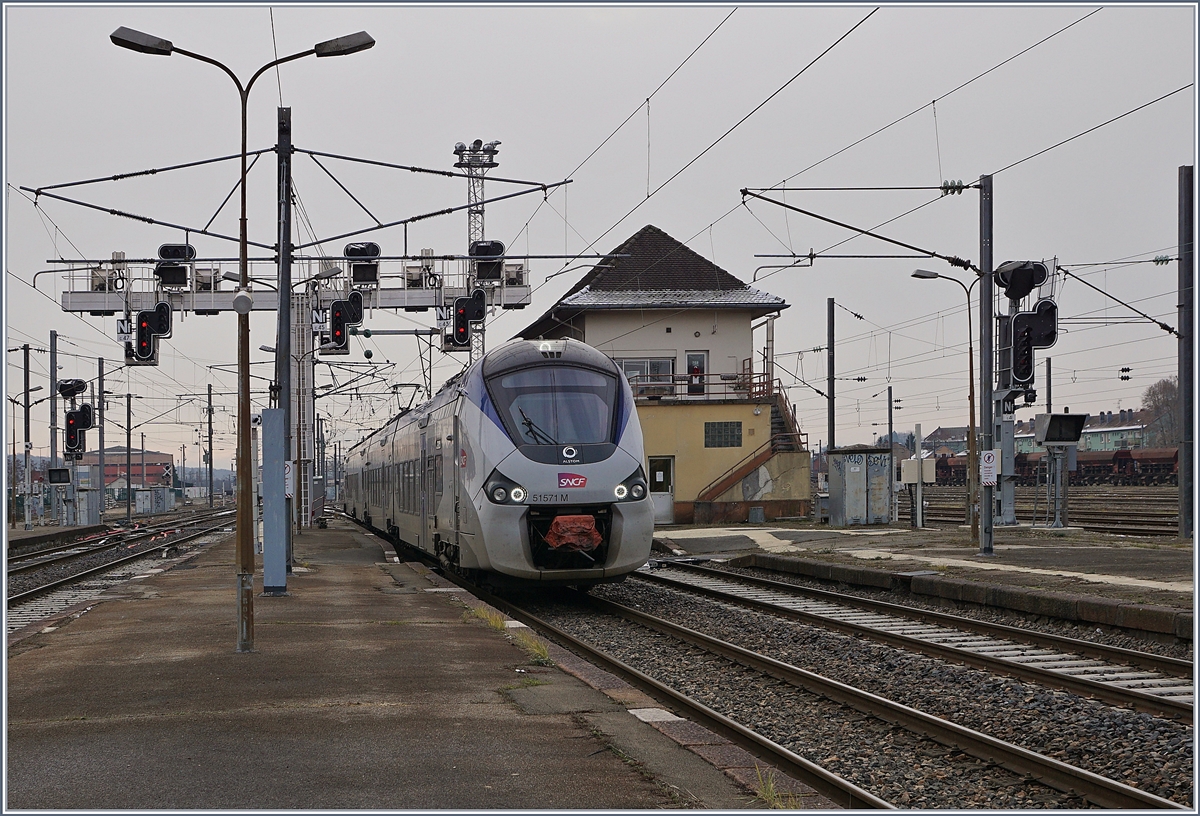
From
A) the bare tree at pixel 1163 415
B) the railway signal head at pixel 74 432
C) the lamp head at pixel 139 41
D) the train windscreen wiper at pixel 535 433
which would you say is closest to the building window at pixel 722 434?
the railway signal head at pixel 74 432

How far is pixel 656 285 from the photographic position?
46.4 metres

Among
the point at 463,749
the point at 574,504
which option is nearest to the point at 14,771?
the point at 463,749

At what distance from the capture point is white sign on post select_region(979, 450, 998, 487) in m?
22.5

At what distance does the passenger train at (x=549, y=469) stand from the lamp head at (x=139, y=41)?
609cm

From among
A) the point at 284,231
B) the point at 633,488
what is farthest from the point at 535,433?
the point at 284,231

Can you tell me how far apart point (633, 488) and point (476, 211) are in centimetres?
2415

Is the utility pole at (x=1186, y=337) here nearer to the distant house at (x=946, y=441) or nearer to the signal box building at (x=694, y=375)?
the signal box building at (x=694, y=375)

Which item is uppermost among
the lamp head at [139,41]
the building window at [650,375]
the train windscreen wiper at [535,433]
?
the lamp head at [139,41]

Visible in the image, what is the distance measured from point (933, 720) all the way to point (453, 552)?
11.1 meters

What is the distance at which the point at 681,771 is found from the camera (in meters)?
7.37

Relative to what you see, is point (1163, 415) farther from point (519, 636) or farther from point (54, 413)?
point (519, 636)

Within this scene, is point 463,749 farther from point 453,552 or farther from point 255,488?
point 255,488

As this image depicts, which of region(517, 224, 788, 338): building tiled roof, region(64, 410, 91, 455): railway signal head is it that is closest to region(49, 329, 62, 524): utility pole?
region(64, 410, 91, 455): railway signal head

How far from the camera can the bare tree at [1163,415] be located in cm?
9962
